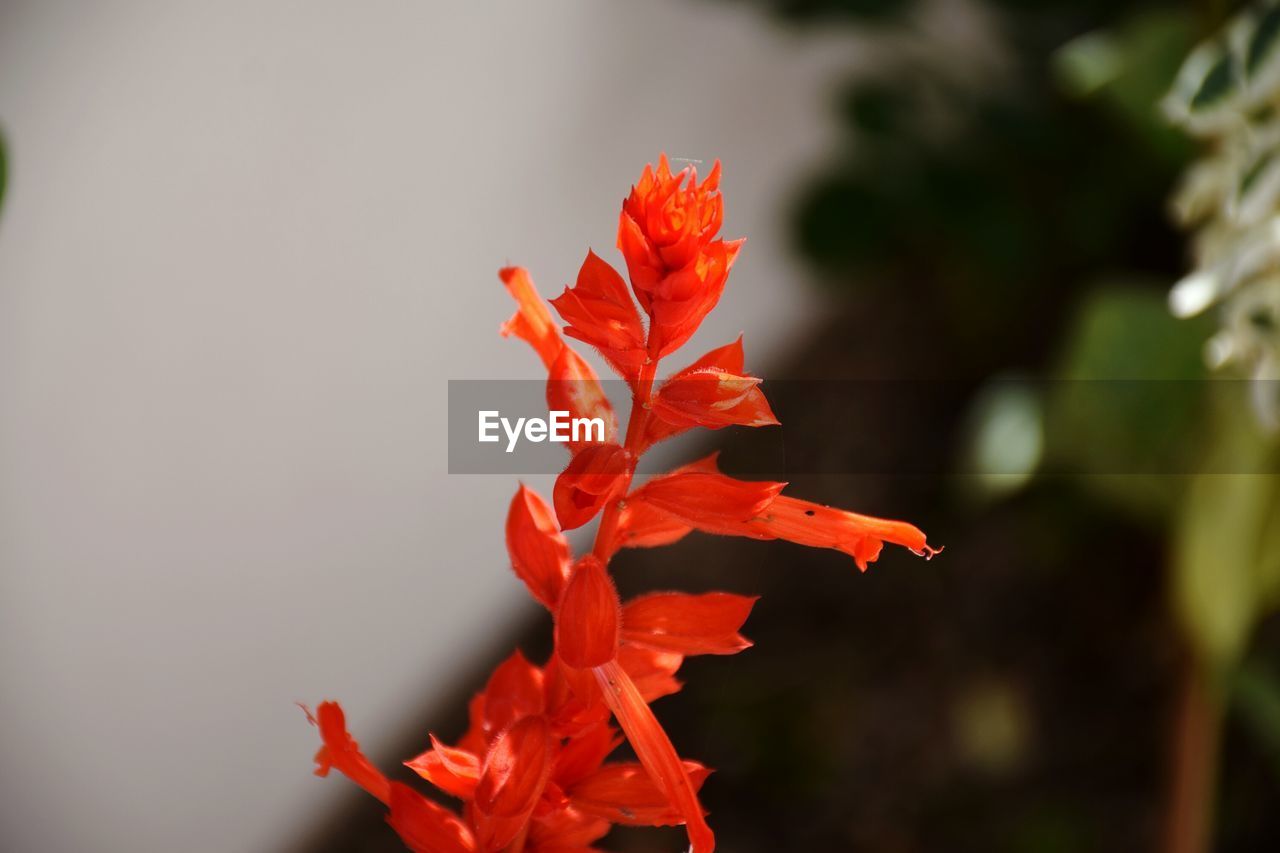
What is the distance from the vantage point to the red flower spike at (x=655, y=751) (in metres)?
0.25

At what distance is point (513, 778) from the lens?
0.25m

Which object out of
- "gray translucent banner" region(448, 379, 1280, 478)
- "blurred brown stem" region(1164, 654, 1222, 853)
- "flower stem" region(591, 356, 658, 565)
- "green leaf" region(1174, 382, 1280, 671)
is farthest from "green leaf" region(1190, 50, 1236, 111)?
"blurred brown stem" region(1164, 654, 1222, 853)

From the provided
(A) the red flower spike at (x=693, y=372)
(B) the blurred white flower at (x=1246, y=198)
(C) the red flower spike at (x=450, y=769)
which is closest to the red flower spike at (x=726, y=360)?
(A) the red flower spike at (x=693, y=372)

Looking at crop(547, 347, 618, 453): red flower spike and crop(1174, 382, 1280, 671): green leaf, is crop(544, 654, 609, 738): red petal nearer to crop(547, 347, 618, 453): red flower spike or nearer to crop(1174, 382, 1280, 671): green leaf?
crop(547, 347, 618, 453): red flower spike

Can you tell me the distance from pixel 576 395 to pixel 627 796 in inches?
3.7

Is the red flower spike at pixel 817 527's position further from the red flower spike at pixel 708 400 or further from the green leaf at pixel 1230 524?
the green leaf at pixel 1230 524

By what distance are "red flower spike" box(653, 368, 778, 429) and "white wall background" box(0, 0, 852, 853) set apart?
627mm

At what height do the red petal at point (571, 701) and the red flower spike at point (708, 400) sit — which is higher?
the red flower spike at point (708, 400)

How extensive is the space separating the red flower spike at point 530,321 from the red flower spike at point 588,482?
1.5 inches

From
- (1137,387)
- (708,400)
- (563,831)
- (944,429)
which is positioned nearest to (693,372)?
(708,400)

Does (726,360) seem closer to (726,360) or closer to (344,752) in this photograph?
(726,360)

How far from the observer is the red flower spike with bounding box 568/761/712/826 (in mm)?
268

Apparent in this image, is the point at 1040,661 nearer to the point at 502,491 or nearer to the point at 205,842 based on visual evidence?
the point at 502,491

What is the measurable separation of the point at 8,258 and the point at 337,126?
10.6 inches
